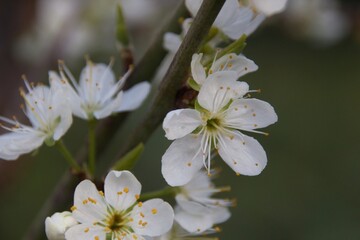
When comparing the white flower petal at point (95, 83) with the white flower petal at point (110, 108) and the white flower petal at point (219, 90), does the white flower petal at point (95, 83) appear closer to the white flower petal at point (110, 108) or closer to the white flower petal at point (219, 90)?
the white flower petal at point (110, 108)

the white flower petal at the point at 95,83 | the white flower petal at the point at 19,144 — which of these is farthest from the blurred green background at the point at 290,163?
the white flower petal at the point at 19,144

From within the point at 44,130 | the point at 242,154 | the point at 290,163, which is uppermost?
the point at 44,130

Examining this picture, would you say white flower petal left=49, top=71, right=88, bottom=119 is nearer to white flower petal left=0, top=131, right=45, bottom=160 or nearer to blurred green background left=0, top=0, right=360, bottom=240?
white flower petal left=0, top=131, right=45, bottom=160

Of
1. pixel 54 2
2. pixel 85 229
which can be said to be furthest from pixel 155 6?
pixel 85 229

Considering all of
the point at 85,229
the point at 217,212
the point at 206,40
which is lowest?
the point at 217,212

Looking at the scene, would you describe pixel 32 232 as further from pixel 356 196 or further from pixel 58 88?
pixel 356 196

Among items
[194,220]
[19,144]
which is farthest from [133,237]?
[19,144]

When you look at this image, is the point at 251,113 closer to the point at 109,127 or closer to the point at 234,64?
the point at 234,64
